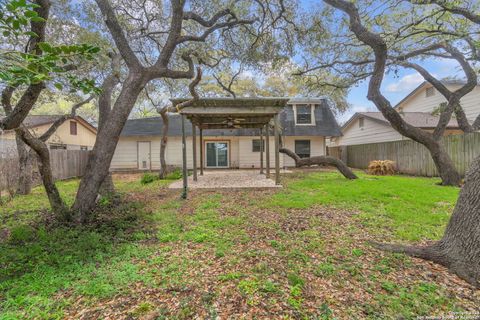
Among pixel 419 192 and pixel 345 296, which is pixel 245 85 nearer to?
pixel 419 192

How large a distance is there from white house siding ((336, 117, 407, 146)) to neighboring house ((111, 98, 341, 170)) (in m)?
2.48

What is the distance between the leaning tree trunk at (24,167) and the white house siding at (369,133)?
16.7 metres

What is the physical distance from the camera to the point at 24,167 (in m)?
7.55

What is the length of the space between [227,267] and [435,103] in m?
18.5

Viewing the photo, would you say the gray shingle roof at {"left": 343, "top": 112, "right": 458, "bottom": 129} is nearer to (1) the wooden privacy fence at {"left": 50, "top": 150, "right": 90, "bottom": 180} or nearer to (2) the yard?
(2) the yard

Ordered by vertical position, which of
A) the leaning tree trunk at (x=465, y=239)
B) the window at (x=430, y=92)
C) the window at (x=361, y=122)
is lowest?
the leaning tree trunk at (x=465, y=239)

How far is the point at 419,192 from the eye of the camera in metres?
6.52

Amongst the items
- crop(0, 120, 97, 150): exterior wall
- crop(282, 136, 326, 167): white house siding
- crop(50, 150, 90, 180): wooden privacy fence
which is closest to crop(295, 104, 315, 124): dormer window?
crop(282, 136, 326, 167): white house siding

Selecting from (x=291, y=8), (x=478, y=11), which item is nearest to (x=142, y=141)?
(x=291, y=8)

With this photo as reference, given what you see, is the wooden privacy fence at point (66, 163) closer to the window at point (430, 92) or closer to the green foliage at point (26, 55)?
the green foliage at point (26, 55)

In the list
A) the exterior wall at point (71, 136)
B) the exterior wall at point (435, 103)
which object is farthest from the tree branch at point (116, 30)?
the exterior wall at point (435, 103)

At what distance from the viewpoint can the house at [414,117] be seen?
13.7 m

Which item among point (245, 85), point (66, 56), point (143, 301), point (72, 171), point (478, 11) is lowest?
point (143, 301)

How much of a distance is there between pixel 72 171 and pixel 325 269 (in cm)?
1354
